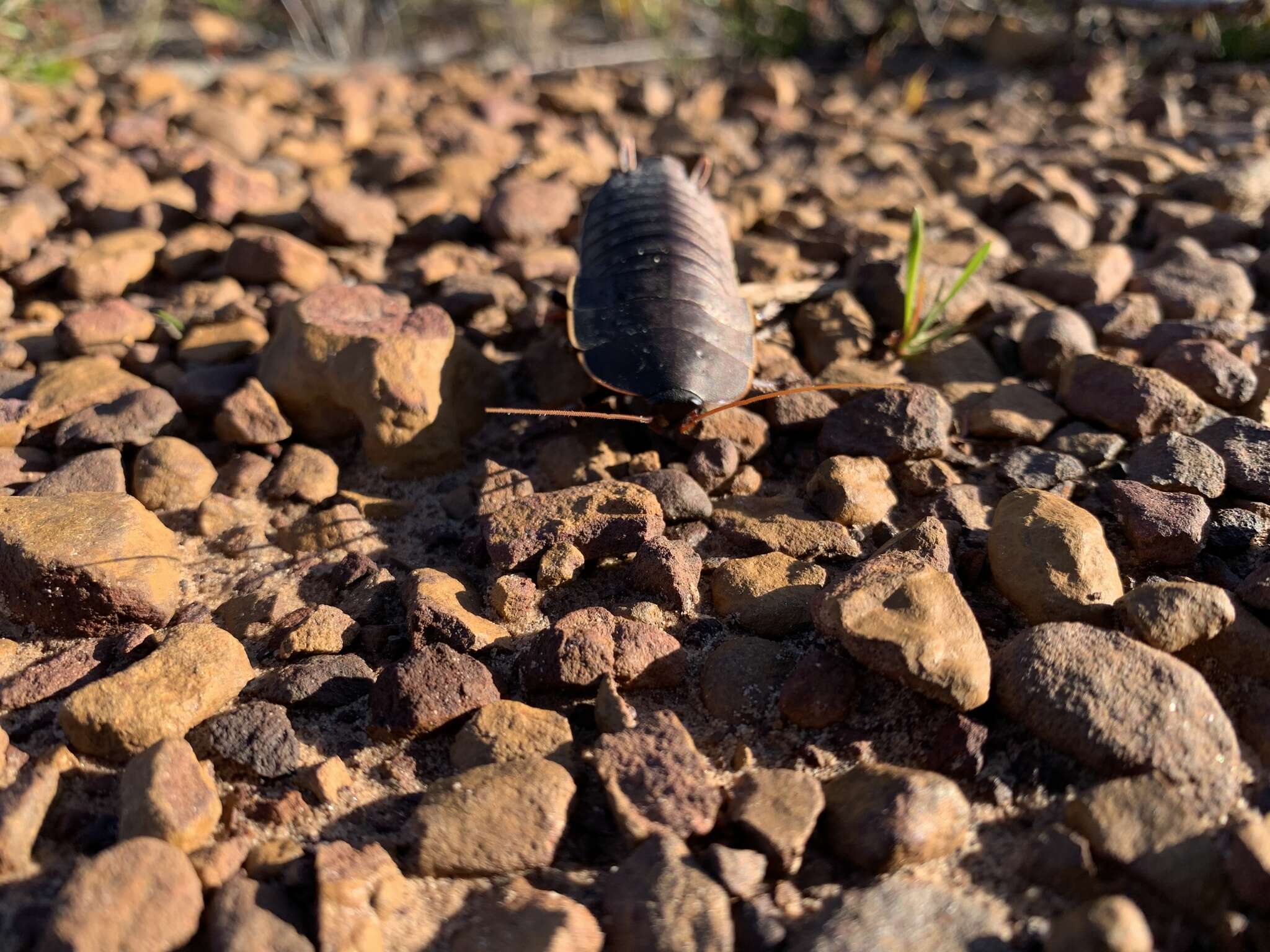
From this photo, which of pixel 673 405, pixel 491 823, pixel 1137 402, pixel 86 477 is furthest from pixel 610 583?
pixel 1137 402

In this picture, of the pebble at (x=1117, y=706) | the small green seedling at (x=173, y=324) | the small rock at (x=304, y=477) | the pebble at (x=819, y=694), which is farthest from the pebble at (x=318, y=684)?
the small green seedling at (x=173, y=324)

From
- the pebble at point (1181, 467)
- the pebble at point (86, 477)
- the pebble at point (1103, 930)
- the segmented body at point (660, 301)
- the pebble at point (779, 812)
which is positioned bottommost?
the pebble at point (86, 477)

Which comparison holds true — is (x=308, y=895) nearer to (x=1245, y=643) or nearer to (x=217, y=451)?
(x=217, y=451)

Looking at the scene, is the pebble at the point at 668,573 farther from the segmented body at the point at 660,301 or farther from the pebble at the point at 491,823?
the pebble at the point at 491,823

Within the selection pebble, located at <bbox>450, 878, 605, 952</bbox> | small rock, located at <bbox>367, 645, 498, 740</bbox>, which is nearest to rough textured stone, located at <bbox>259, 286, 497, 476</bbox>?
small rock, located at <bbox>367, 645, 498, 740</bbox>

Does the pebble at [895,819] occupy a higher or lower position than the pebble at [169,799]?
higher

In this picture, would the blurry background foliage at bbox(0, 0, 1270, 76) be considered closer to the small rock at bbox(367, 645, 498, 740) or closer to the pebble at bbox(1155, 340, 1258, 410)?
the pebble at bbox(1155, 340, 1258, 410)
